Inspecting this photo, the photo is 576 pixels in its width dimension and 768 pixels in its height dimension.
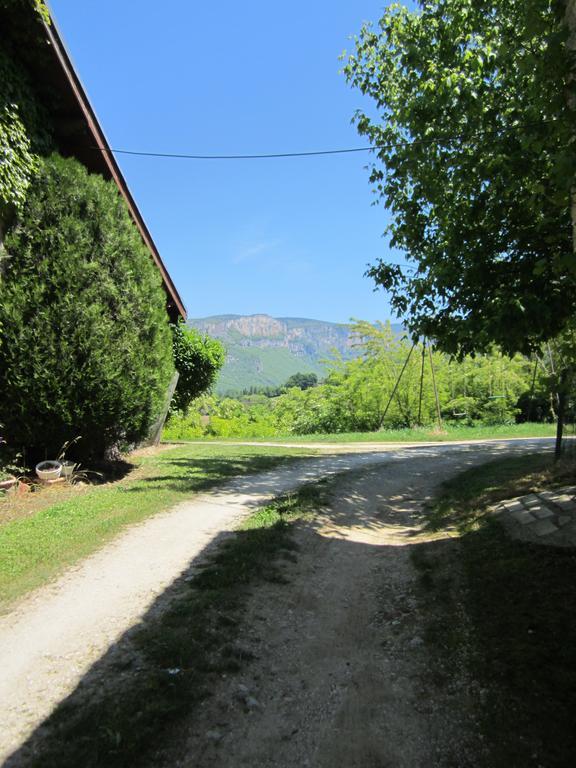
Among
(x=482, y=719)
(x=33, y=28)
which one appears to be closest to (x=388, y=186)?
(x=33, y=28)

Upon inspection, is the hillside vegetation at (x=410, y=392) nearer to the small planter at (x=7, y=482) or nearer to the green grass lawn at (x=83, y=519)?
the green grass lawn at (x=83, y=519)

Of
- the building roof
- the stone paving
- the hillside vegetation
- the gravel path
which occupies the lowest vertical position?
the gravel path

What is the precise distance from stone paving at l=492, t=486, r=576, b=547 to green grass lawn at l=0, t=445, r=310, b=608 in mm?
5009

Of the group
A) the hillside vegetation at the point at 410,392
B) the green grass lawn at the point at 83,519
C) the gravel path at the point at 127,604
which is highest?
the hillside vegetation at the point at 410,392

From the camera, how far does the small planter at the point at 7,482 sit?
761 cm

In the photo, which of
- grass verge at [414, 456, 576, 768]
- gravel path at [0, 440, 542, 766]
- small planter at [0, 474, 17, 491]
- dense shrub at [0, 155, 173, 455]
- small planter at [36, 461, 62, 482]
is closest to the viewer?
grass verge at [414, 456, 576, 768]

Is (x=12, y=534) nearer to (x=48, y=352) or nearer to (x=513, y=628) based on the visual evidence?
(x=48, y=352)

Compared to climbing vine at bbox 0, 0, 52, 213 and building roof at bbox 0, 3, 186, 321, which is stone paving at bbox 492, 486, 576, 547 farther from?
building roof at bbox 0, 3, 186, 321

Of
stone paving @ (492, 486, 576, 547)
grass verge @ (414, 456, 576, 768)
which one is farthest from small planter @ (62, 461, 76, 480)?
stone paving @ (492, 486, 576, 547)

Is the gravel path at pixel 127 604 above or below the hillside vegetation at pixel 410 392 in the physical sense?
below

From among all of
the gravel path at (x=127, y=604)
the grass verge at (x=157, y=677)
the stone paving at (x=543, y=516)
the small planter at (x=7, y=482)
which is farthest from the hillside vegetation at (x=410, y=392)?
the grass verge at (x=157, y=677)

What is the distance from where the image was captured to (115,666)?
342cm

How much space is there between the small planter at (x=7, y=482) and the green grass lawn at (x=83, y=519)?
274 millimetres

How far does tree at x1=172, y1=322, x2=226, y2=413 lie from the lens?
1847 cm
